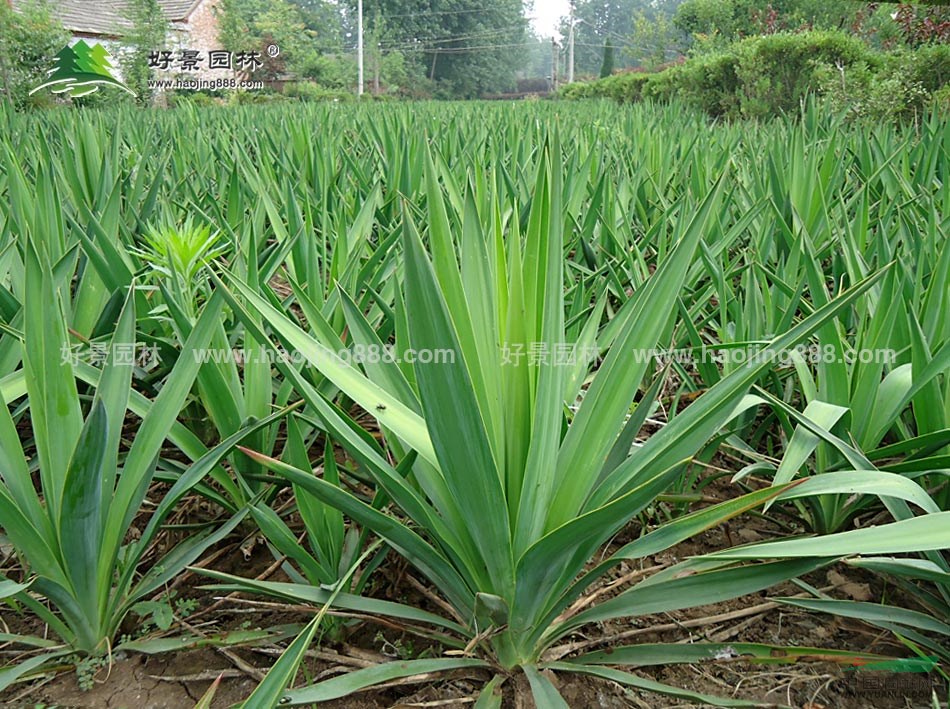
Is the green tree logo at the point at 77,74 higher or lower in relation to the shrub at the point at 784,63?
higher

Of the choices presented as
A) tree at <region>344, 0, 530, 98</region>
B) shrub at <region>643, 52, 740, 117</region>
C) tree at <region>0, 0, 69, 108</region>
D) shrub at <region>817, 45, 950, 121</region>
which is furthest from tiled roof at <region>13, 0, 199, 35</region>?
shrub at <region>817, 45, 950, 121</region>

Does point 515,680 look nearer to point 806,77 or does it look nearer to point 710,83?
point 806,77

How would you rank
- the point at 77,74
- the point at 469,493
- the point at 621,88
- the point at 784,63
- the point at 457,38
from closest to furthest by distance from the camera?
the point at 469,493 < the point at 784,63 < the point at 77,74 < the point at 621,88 < the point at 457,38

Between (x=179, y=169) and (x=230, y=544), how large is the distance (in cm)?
178

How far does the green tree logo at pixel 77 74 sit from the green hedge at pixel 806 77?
35.2ft

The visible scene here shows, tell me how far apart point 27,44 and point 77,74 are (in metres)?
1.32

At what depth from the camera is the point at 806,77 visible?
7.35 metres

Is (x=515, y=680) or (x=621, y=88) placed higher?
(x=621, y=88)

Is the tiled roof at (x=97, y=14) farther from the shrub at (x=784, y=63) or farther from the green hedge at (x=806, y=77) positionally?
the shrub at (x=784, y=63)

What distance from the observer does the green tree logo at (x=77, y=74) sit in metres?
13.1

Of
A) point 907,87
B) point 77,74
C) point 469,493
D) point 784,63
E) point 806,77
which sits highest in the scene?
point 77,74

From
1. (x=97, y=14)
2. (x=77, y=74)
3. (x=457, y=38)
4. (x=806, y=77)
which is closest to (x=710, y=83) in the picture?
(x=806, y=77)

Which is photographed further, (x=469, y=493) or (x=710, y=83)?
(x=710, y=83)

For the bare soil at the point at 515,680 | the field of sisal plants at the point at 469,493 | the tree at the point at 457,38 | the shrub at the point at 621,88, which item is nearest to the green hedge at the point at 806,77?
the shrub at the point at 621,88
